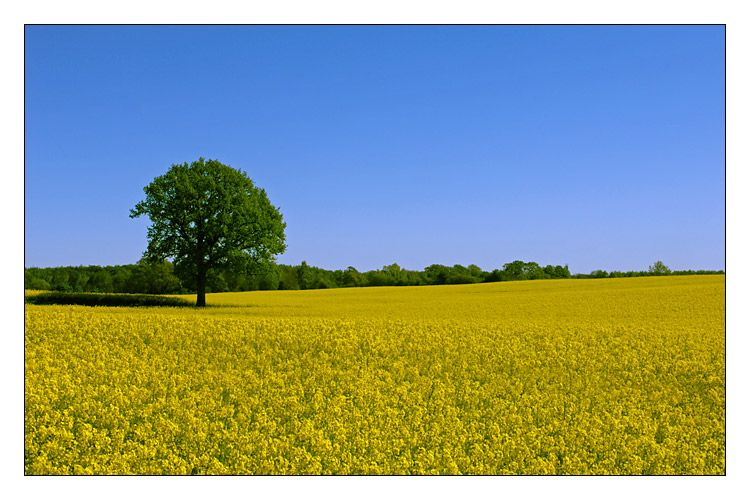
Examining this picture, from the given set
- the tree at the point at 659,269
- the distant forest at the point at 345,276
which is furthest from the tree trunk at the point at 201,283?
the tree at the point at 659,269

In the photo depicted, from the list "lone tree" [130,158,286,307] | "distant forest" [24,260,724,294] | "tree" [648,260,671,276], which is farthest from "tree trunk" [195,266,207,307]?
"tree" [648,260,671,276]

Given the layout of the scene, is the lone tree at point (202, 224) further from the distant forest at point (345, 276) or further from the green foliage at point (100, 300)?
the distant forest at point (345, 276)

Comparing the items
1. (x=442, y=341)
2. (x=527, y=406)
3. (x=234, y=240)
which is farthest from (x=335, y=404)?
(x=234, y=240)

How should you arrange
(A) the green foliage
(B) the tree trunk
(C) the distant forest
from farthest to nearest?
(C) the distant forest < (B) the tree trunk < (A) the green foliage

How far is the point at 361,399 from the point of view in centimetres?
926

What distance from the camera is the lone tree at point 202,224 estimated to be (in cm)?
3078

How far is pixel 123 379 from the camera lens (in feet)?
32.3

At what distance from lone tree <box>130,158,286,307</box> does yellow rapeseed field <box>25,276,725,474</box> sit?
14.4 m

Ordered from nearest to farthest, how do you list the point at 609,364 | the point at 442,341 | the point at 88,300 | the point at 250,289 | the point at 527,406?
the point at 527,406 < the point at 609,364 < the point at 442,341 < the point at 88,300 < the point at 250,289

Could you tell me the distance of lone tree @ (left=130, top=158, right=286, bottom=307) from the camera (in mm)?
30781

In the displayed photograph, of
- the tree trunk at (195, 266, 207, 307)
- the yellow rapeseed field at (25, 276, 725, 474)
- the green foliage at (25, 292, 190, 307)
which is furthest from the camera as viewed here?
the tree trunk at (195, 266, 207, 307)

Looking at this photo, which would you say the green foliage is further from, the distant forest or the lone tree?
the distant forest

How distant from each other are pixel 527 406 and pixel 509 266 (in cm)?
5242
